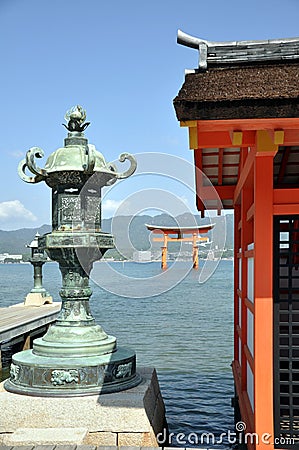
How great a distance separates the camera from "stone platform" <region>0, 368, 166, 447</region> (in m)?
4.63


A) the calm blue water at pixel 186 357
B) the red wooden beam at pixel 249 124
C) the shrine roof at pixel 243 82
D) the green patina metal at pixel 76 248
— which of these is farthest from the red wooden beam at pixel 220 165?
the red wooden beam at pixel 249 124

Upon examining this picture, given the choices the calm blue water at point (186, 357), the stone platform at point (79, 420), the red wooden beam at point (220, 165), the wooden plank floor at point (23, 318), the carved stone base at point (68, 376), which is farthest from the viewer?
the wooden plank floor at point (23, 318)

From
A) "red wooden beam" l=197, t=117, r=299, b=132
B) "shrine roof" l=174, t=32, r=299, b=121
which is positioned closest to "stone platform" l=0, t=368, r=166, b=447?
"red wooden beam" l=197, t=117, r=299, b=132

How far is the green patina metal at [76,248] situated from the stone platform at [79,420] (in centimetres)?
→ 38

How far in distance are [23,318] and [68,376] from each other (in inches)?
235

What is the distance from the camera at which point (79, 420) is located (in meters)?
4.88

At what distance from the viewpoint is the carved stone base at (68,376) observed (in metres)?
5.54

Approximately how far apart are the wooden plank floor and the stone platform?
14.7ft

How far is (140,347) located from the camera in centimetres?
1527

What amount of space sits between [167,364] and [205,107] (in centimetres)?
961

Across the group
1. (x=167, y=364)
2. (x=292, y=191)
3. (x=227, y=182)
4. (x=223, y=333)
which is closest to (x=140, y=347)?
(x=167, y=364)

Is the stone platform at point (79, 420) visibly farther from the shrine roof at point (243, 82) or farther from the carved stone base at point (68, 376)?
the shrine roof at point (243, 82)

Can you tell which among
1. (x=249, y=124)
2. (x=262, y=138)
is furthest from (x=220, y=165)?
(x=249, y=124)

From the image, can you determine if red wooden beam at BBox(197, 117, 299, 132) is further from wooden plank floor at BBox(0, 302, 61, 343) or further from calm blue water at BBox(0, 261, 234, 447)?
wooden plank floor at BBox(0, 302, 61, 343)
